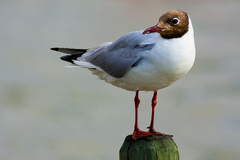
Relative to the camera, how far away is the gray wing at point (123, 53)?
2.83 metres

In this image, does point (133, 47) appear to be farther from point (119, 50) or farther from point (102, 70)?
point (102, 70)

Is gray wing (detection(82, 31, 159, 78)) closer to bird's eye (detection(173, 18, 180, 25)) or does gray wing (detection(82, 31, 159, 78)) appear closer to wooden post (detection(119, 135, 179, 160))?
bird's eye (detection(173, 18, 180, 25))

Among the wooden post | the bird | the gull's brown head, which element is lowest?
the wooden post

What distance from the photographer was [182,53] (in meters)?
2.72

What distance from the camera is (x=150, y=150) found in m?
2.38

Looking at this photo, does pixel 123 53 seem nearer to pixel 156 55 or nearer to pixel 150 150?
pixel 156 55

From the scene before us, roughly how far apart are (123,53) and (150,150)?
95cm

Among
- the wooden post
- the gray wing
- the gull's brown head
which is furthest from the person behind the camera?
the gray wing

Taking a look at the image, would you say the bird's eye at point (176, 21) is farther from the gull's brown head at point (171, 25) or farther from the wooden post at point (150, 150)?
the wooden post at point (150, 150)

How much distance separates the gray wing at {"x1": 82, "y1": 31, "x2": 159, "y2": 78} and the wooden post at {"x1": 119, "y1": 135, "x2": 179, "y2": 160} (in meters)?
0.68

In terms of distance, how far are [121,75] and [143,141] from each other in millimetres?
666

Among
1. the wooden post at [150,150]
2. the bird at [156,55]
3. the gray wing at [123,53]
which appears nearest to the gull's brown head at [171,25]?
the bird at [156,55]

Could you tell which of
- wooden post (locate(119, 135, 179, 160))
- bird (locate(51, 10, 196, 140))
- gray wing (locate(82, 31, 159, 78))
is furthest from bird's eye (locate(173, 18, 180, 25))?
wooden post (locate(119, 135, 179, 160))

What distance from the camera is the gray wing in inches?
111
